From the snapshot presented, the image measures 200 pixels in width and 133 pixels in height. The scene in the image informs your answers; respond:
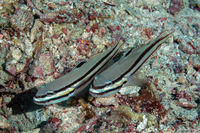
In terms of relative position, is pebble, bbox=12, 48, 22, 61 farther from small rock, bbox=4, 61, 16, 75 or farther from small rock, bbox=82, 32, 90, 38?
small rock, bbox=82, 32, 90, 38

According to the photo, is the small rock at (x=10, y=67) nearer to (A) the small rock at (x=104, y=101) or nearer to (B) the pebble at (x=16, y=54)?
(B) the pebble at (x=16, y=54)

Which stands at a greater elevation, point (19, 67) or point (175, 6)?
point (175, 6)

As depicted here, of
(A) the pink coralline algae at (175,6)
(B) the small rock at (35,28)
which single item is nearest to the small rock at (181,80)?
(A) the pink coralline algae at (175,6)

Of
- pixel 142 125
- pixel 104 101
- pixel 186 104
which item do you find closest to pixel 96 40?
pixel 104 101

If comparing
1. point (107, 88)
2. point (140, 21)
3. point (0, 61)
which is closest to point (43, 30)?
point (0, 61)

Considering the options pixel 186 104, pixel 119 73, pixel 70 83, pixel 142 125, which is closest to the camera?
pixel 70 83

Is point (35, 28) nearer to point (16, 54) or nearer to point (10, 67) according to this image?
point (16, 54)

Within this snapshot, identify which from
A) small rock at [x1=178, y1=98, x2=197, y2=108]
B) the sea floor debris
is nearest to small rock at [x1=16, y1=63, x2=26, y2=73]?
the sea floor debris

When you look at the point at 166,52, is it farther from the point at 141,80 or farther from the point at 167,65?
the point at 141,80
